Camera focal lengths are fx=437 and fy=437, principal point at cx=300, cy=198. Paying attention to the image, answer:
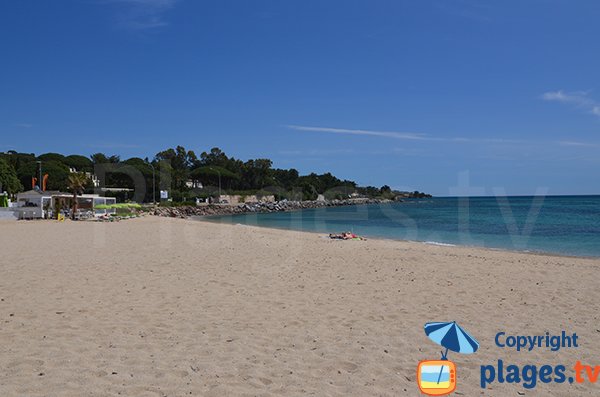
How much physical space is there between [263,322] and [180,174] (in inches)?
3002

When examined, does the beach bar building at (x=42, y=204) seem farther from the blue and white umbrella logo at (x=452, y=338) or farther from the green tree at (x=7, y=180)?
the blue and white umbrella logo at (x=452, y=338)

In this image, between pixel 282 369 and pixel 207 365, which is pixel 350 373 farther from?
pixel 207 365

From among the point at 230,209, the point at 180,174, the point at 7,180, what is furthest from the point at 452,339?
the point at 180,174

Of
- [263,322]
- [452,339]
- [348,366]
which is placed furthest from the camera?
[263,322]

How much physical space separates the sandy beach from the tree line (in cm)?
4467

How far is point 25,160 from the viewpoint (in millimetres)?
79625

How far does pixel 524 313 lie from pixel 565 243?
725 inches

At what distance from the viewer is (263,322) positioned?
611 cm

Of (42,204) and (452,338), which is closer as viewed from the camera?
(452,338)

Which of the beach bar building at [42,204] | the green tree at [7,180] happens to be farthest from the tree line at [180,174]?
the beach bar building at [42,204]

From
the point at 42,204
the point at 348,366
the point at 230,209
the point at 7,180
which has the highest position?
the point at 7,180

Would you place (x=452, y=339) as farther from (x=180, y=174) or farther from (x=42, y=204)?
(x=180, y=174)

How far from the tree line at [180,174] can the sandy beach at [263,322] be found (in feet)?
147

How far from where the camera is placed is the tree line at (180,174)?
64.7 m
